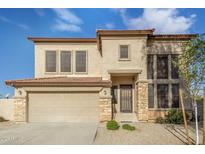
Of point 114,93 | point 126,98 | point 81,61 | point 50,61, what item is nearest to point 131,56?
point 114,93

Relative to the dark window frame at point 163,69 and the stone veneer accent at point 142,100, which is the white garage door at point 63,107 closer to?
the stone veneer accent at point 142,100

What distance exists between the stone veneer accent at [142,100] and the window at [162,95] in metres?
1.07

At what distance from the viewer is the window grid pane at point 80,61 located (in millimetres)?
19969

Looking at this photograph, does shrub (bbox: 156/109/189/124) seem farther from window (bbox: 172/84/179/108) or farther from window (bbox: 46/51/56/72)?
window (bbox: 46/51/56/72)

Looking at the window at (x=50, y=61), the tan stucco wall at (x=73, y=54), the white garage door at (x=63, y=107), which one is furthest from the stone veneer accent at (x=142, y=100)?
the window at (x=50, y=61)

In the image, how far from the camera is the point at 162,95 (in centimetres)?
1708

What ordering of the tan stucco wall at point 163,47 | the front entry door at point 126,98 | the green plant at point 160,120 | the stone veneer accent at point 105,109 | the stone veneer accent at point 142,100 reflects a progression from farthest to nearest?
the front entry door at point 126,98, the tan stucco wall at point 163,47, the stone veneer accent at point 142,100, the green plant at point 160,120, the stone veneer accent at point 105,109

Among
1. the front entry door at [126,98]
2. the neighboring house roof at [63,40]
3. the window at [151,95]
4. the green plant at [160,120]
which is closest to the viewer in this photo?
the green plant at [160,120]

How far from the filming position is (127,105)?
61.0 ft

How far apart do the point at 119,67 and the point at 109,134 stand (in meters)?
6.73

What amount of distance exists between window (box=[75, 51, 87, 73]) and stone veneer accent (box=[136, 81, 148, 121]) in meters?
5.53

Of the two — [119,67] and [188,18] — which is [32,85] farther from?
[188,18]

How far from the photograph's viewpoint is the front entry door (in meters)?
18.6

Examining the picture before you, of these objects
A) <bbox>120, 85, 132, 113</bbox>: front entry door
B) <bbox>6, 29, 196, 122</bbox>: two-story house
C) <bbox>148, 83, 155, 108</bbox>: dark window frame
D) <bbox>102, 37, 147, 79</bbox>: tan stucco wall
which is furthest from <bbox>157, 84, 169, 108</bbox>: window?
<bbox>120, 85, 132, 113</bbox>: front entry door
